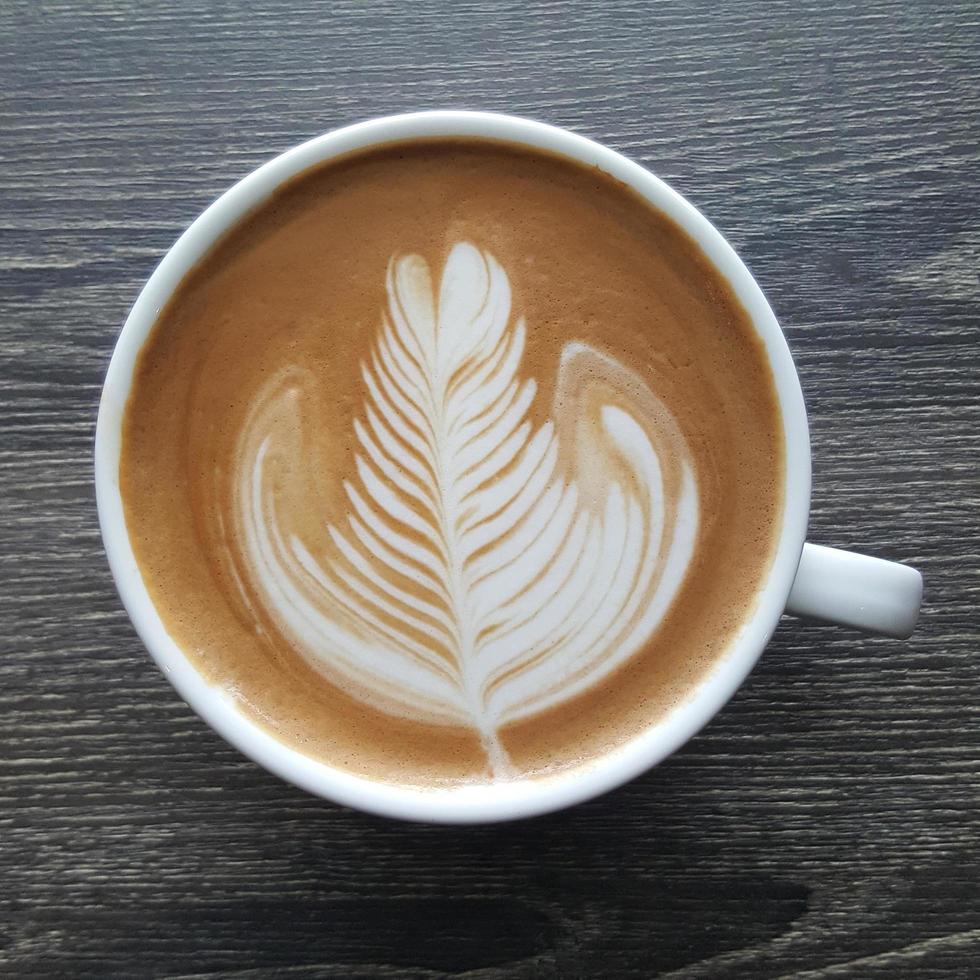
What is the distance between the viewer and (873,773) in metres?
1.19

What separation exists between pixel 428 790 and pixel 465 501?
1.01 feet

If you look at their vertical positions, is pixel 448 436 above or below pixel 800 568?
above

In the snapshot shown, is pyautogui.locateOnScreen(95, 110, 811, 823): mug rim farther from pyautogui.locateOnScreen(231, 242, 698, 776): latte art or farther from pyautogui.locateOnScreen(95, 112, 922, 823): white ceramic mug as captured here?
pyautogui.locateOnScreen(231, 242, 698, 776): latte art

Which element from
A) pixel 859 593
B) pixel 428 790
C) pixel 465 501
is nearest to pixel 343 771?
pixel 428 790

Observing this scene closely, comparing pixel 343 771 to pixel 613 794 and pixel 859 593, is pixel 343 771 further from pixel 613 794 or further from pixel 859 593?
pixel 859 593

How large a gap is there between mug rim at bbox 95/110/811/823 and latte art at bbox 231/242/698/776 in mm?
109

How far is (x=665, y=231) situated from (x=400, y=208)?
0.91 ft

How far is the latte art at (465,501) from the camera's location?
0.97 m

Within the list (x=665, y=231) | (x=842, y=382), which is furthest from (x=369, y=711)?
(x=842, y=382)

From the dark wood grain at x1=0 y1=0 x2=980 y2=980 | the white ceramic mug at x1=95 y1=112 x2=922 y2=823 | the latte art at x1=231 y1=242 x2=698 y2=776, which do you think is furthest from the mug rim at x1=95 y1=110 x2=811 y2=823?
the dark wood grain at x1=0 y1=0 x2=980 y2=980

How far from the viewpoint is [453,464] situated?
0.97 metres

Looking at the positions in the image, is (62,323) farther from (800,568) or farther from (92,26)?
(800,568)

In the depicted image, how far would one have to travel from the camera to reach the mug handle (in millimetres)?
Answer: 992

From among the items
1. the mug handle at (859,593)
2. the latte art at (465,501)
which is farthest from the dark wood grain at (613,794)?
the latte art at (465,501)
